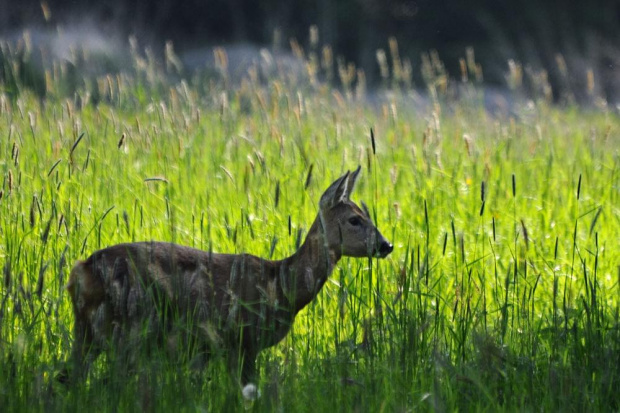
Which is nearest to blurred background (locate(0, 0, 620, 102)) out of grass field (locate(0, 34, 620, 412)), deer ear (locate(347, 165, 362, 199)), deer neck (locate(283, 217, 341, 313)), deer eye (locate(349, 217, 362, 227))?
grass field (locate(0, 34, 620, 412))

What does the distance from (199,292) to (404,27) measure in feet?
60.9

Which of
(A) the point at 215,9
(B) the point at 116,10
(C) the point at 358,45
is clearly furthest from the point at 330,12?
(B) the point at 116,10

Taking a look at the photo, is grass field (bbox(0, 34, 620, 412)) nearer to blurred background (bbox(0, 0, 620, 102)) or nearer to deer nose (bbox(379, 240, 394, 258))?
deer nose (bbox(379, 240, 394, 258))

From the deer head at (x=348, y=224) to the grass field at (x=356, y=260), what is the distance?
0.11m

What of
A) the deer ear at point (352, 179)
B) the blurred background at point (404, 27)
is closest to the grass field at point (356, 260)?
the deer ear at point (352, 179)

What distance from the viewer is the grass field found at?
3.31 m

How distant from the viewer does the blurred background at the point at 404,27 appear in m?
19.6

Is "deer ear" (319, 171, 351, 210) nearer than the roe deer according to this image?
No

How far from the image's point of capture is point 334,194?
441cm

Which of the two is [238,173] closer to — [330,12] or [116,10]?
[116,10]

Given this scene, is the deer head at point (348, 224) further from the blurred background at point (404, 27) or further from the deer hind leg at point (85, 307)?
the blurred background at point (404, 27)

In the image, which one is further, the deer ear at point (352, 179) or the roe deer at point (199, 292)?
the deer ear at point (352, 179)

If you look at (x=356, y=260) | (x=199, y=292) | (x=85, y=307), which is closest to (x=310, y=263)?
(x=199, y=292)

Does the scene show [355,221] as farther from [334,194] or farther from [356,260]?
[356,260]
